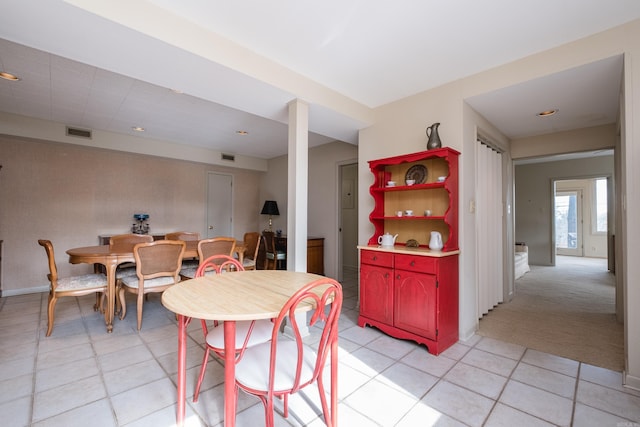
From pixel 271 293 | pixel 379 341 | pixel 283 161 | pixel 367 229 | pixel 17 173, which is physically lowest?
pixel 379 341

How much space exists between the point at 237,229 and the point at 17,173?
360cm

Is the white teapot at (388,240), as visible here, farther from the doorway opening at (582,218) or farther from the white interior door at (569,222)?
the white interior door at (569,222)

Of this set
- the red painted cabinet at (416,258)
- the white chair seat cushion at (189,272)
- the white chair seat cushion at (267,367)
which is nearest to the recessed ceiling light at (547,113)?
the red painted cabinet at (416,258)

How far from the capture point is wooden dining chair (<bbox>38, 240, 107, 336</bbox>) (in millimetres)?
2707

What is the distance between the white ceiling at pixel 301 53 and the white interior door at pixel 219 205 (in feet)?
8.73

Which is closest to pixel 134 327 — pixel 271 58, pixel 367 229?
Result: pixel 367 229

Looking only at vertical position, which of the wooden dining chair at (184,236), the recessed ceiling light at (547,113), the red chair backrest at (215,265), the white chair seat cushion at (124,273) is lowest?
the white chair seat cushion at (124,273)

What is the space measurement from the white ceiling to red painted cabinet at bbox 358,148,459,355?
0.81 metres

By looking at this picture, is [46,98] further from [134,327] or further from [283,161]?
[283,161]

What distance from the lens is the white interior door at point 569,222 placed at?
8.41 metres

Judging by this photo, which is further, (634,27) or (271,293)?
(634,27)

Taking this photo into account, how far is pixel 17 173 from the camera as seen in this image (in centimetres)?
416

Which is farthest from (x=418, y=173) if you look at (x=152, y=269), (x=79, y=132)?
(x=79, y=132)

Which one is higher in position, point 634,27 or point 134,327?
point 634,27
